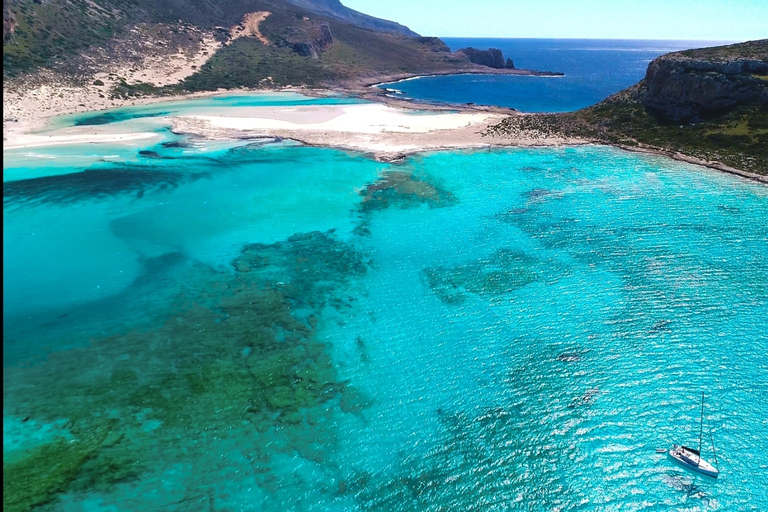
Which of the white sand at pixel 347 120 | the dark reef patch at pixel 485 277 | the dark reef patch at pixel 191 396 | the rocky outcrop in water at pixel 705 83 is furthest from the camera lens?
the white sand at pixel 347 120

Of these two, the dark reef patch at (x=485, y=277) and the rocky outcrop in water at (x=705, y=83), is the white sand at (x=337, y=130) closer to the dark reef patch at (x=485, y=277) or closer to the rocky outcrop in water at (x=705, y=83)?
the rocky outcrop in water at (x=705, y=83)

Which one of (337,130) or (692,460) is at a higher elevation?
(337,130)

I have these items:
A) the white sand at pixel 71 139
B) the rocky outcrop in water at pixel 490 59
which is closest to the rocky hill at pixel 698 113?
the white sand at pixel 71 139

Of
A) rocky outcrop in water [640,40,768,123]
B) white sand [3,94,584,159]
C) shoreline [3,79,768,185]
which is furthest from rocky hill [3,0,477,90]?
rocky outcrop in water [640,40,768,123]

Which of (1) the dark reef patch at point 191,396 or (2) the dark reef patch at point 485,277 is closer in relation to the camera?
(1) the dark reef patch at point 191,396

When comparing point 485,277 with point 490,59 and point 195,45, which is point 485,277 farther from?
point 490,59

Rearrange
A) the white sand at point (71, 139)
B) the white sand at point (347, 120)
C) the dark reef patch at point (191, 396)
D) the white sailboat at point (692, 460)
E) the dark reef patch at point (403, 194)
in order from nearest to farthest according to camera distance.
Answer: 1. the white sailboat at point (692, 460)
2. the dark reef patch at point (191, 396)
3. the dark reef patch at point (403, 194)
4. the white sand at point (71, 139)
5. the white sand at point (347, 120)

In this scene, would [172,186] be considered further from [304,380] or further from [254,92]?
[254,92]

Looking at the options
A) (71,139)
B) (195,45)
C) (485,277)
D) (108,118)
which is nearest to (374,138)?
(485,277)
